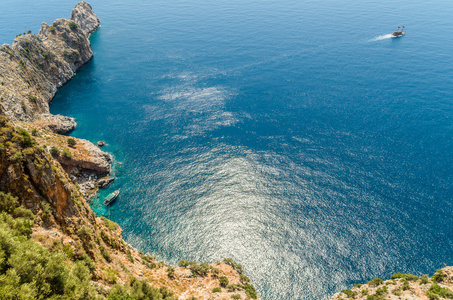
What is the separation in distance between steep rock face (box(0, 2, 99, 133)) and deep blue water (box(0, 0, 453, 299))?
695 centimetres

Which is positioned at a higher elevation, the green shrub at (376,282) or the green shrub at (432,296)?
the green shrub at (432,296)

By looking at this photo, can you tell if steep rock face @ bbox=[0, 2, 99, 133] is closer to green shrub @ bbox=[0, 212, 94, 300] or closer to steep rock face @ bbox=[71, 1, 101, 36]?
steep rock face @ bbox=[71, 1, 101, 36]

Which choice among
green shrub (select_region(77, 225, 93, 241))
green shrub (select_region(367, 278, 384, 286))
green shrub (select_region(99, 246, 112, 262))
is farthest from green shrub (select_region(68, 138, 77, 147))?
green shrub (select_region(367, 278, 384, 286))

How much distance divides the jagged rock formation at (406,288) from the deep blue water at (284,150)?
4.08m

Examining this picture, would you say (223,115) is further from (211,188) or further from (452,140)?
(452,140)

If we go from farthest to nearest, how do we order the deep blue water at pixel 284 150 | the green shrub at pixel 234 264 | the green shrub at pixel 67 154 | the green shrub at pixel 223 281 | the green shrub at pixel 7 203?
1. the green shrub at pixel 67 154
2. the deep blue water at pixel 284 150
3. the green shrub at pixel 234 264
4. the green shrub at pixel 223 281
5. the green shrub at pixel 7 203

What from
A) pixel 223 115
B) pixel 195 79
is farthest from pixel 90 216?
pixel 195 79

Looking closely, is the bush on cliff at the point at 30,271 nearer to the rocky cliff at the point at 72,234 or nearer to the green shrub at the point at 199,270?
the rocky cliff at the point at 72,234

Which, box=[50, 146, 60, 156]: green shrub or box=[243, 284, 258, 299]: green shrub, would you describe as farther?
box=[50, 146, 60, 156]: green shrub

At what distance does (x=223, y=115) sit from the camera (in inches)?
4166

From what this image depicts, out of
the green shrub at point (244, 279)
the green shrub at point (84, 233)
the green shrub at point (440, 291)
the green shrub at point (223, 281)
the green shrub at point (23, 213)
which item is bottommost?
the green shrub at point (244, 279)

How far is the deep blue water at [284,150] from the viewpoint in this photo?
201 feet

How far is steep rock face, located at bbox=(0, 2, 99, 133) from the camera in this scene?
284ft

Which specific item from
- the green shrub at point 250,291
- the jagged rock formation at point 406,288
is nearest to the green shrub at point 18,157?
the green shrub at point 250,291
